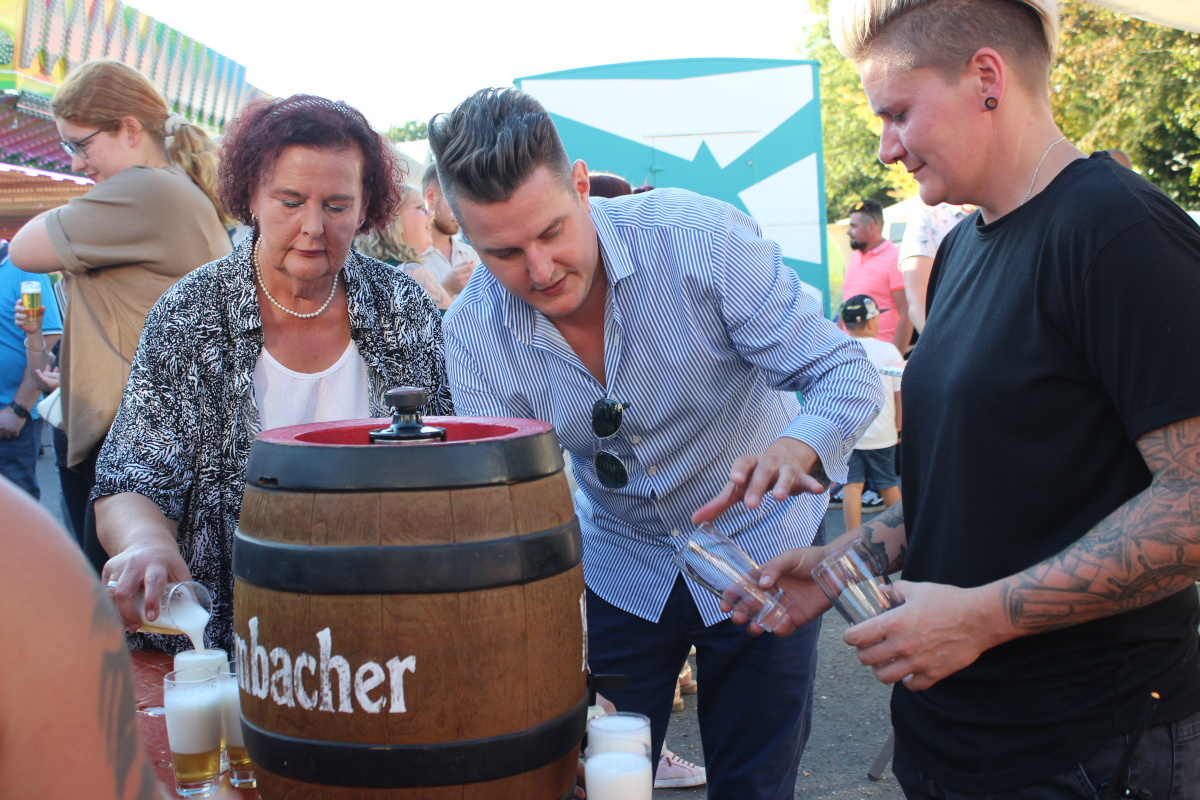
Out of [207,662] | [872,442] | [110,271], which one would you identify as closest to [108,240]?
[110,271]

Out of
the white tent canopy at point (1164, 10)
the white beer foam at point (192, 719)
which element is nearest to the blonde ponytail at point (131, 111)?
the white beer foam at point (192, 719)

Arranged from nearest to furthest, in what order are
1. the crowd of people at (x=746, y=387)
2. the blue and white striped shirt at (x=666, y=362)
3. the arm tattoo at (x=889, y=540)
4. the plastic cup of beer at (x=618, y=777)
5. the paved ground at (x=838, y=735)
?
the plastic cup of beer at (x=618, y=777), the crowd of people at (x=746, y=387), the arm tattoo at (x=889, y=540), the blue and white striped shirt at (x=666, y=362), the paved ground at (x=838, y=735)

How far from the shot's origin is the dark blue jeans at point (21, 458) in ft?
18.0

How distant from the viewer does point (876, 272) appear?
26.5ft

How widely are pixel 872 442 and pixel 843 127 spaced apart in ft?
83.9

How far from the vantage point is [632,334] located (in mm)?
2070

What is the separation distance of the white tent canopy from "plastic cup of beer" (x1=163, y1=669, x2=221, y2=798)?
10.7ft

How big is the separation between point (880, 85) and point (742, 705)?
1370mm

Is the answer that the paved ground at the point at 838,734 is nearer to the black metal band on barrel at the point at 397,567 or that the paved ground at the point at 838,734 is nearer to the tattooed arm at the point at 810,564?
the tattooed arm at the point at 810,564

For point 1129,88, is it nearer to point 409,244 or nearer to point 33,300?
point 409,244

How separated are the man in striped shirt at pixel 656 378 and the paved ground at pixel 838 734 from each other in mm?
1483

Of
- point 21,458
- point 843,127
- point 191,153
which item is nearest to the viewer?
point 191,153

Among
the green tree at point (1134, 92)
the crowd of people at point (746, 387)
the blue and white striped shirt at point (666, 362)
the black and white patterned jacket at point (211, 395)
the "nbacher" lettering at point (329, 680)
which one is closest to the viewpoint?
the "nbacher" lettering at point (329, 680)

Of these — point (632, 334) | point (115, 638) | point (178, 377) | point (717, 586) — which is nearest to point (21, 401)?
point (178, 377)
